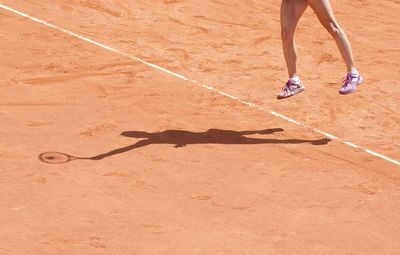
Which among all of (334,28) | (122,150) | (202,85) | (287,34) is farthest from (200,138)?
(202,85)

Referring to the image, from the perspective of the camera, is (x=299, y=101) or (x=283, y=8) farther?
(x=299, y=101)

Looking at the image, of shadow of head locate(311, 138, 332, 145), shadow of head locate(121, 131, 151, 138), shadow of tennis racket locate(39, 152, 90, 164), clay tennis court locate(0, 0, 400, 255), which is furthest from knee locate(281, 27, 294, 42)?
shadow of tennis racket locate(39, 152, 90, 164)

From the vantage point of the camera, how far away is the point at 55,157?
8.68m

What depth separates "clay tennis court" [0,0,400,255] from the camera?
24.2 feet

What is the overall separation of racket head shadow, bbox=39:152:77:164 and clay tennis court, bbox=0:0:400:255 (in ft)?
0.07

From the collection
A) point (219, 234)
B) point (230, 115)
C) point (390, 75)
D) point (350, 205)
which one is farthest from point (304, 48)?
point (219, 234)

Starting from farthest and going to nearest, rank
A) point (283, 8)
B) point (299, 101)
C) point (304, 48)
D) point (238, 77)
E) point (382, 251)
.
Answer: point (304, 48)
point (238, 77)
point (299, 101)
point (283, 8)
point (382, 251)

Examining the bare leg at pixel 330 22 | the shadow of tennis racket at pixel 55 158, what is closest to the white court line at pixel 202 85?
the bare leg at pixel 330 22

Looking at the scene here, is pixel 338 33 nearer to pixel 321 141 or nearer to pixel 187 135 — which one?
pixel 321 141

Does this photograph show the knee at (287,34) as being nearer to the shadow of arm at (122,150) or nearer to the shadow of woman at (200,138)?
the shadow of woman at (200,138)

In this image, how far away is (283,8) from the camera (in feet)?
32.1

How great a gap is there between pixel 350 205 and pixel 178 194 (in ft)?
4.75

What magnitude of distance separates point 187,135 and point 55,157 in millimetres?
1482

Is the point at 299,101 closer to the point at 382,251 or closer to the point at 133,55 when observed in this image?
the point at 133,55
